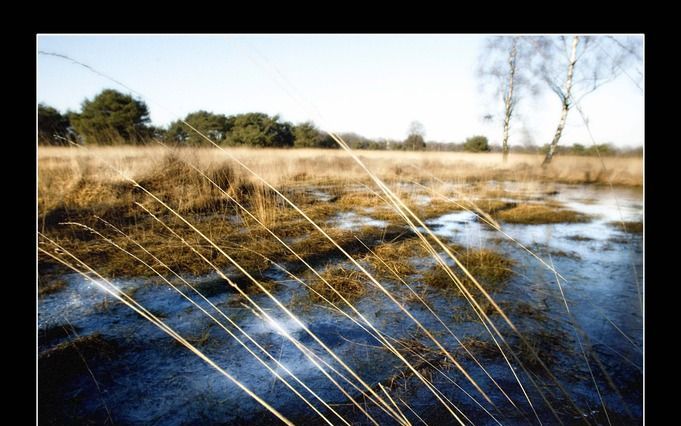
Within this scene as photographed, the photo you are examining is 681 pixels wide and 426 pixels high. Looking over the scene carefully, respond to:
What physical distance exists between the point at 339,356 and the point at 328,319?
0.32m

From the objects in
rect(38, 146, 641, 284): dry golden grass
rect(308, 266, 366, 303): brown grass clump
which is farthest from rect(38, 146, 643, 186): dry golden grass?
rect(308, 266, 366, 303): brown grass clump

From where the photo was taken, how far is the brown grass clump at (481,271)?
216 cm

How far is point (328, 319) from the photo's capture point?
5.36 ft

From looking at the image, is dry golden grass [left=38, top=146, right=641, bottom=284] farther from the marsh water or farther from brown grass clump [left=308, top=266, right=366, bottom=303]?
the marsh water

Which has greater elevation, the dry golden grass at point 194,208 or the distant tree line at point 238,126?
the distant tree line at point 238,126

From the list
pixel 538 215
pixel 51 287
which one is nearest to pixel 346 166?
pixel 538 215

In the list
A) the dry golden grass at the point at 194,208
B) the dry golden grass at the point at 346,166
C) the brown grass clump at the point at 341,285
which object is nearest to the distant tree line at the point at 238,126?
the dry golden grass at the point at 346,166

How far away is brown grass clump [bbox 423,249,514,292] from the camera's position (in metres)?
2.16

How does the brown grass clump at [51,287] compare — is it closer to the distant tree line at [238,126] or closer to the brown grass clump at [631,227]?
the brown grass clump at [631,227]

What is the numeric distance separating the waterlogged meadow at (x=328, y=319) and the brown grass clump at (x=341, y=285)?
0.01 m

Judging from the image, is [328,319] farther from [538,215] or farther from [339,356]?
[538,215]

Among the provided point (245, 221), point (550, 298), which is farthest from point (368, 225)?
point (550, 298)

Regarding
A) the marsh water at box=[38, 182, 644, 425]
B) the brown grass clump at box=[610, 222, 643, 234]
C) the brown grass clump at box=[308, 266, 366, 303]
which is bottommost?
the marsh water at box=[38, 182, 644, 425]
